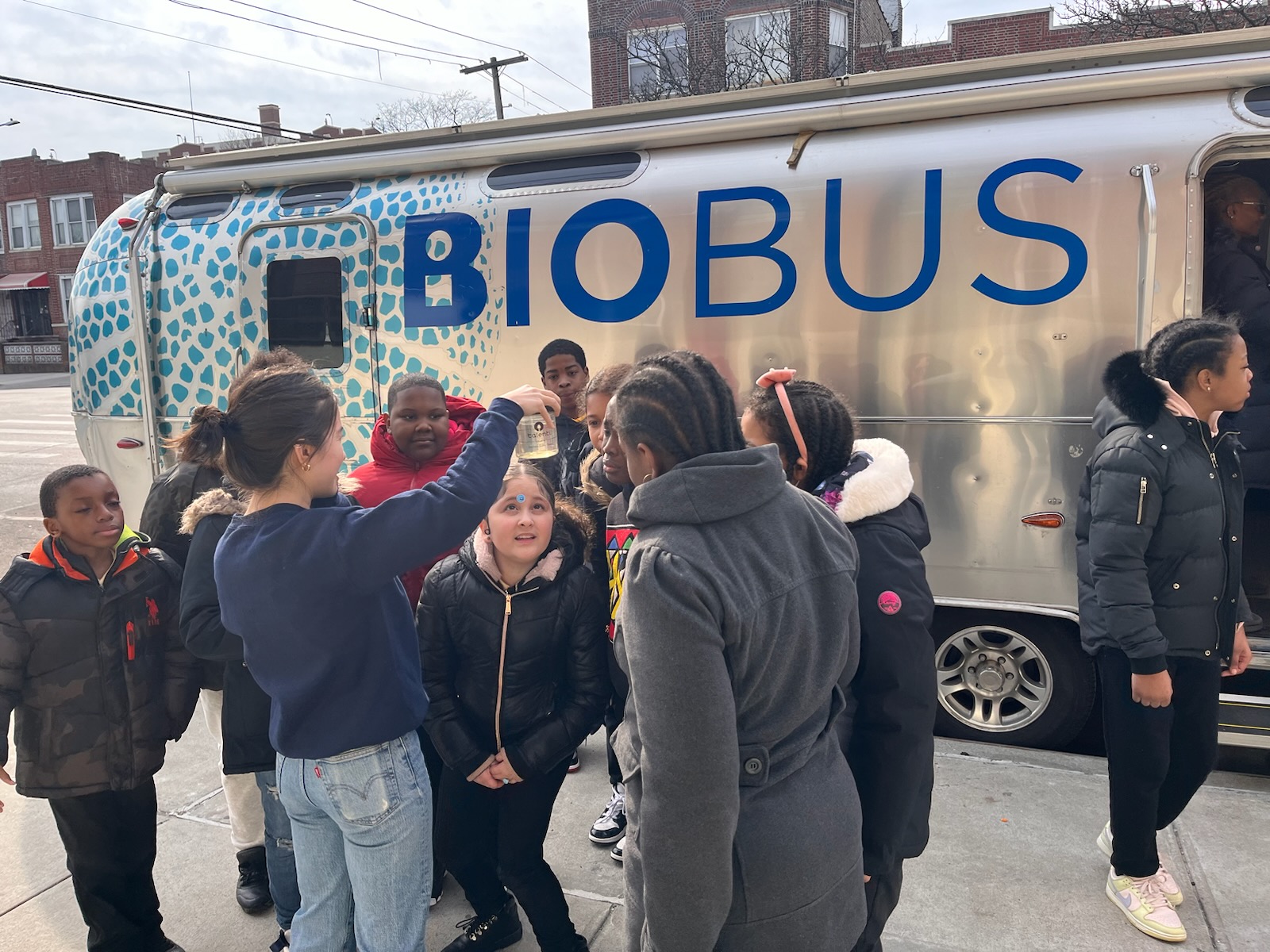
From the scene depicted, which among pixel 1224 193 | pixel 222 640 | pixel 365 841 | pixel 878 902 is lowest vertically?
pixel 878 902

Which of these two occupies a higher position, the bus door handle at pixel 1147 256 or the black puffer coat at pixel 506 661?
the bus door handle at pixel 1147 256

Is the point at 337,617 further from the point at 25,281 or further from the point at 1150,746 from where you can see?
the point at 25,281

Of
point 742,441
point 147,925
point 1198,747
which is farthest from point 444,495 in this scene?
point 1198,747

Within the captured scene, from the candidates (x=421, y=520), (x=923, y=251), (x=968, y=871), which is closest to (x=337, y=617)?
(x=421, y=520)

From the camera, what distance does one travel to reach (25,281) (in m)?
37.7

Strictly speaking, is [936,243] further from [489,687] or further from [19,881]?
[19,881]

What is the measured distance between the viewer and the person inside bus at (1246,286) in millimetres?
4441

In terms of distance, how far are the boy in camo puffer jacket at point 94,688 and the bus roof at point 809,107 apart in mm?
2927

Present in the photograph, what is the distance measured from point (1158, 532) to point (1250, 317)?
239 centimetres

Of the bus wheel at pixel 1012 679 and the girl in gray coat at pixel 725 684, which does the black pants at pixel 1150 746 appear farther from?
the girl in gray coat at pixel 725 684

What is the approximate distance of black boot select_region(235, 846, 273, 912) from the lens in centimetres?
322

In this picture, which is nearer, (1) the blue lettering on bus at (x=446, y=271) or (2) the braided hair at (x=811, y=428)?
(2) the braided hair at (x=811, y=428)

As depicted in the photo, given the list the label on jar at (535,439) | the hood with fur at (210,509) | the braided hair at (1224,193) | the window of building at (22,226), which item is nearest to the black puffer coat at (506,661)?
the label on jar at (535,439)

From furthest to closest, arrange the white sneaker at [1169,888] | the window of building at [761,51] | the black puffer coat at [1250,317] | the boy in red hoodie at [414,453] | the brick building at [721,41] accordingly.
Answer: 1. the brick building at [721,41]
2. the window of building at [761,51]
3. the black puffer coat at [1250,317]
4. the boy in red hoodie at [414,453]
5. the white sneaker at [1169,888]
